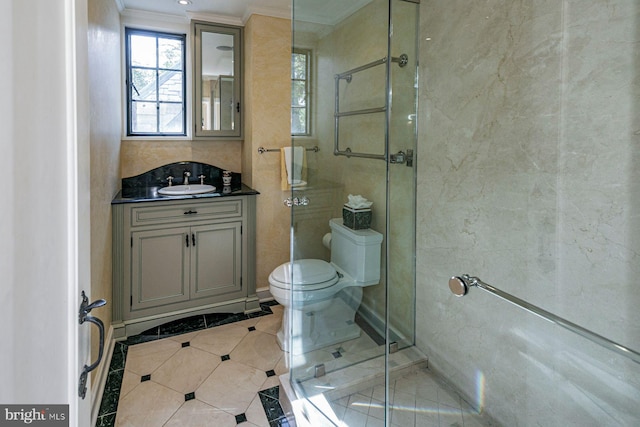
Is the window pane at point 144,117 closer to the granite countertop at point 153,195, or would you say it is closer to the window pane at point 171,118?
the window pane at point 171,118

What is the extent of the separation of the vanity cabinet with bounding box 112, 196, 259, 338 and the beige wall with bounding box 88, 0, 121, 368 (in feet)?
0.48

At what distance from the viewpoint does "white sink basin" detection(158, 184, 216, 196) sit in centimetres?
292

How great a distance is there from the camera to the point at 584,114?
4.17 ft

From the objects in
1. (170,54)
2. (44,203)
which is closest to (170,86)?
(170,54)

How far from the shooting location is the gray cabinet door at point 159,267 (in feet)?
8.94

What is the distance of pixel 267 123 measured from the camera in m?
3.20

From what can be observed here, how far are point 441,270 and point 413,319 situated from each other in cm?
40

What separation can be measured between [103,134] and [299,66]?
50.3 inches

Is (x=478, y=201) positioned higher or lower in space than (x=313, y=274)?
higher

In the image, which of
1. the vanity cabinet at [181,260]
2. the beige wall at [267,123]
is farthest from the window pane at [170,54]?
the vanity cabinet at [181,260]

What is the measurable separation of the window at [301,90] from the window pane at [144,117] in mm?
1530

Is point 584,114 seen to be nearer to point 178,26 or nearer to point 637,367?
point 637,367

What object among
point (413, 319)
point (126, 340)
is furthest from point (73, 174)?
point (126, 340)

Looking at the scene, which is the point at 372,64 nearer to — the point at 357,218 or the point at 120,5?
the point at 357,218
